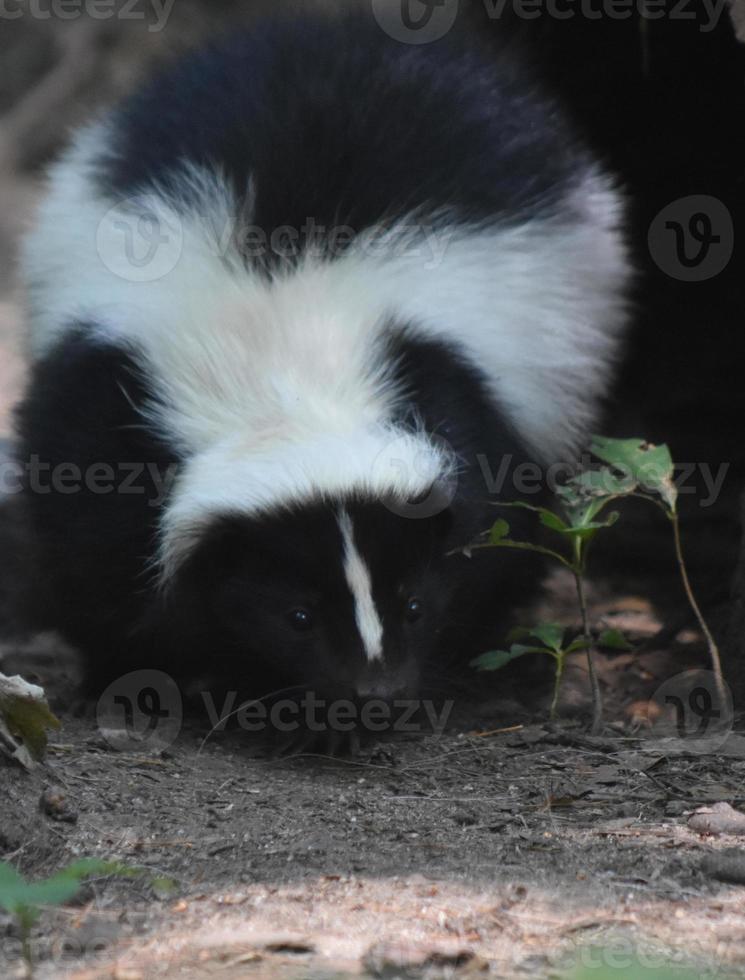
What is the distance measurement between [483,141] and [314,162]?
0.73 m

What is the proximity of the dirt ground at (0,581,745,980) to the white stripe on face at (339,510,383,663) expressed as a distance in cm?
46

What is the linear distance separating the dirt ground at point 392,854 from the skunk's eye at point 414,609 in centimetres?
49

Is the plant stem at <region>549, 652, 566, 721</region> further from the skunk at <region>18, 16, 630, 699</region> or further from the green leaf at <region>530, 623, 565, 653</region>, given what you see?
the skunk at <region>18, 16, 630, 699</region>

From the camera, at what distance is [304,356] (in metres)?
4.72

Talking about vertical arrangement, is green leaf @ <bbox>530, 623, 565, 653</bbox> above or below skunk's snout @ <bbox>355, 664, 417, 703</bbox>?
above

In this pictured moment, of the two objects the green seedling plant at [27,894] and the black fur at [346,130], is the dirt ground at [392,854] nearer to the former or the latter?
the green seedling plant at [27,894]

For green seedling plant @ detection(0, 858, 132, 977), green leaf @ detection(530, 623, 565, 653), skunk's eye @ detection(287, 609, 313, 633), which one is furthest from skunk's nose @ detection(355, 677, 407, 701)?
green seedling plant @ detection(0, 858, 132, 977)

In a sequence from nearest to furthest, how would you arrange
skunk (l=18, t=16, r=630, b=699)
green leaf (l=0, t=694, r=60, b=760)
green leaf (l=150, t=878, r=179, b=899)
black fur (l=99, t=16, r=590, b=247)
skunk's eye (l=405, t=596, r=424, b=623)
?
green leaf (l=150, t=878, r=179, b=899)
green leaf (l=0, t=694, r=60, b=760)
skunk (l=18, t=16, r=630, b=699)
skunk's eye (l=405, t=596, r=424, b=623)
black fur (l=99, t=16, r=590, b=247)

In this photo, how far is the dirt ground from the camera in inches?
115

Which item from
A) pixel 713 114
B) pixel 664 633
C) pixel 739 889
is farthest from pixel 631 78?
pixel 739 889

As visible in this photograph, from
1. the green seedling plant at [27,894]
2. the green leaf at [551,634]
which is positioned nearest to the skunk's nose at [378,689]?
the green leaf at [551,634]

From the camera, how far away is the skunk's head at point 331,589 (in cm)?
446

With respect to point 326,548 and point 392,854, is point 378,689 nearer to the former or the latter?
point 326,548

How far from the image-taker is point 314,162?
16.8 feet
